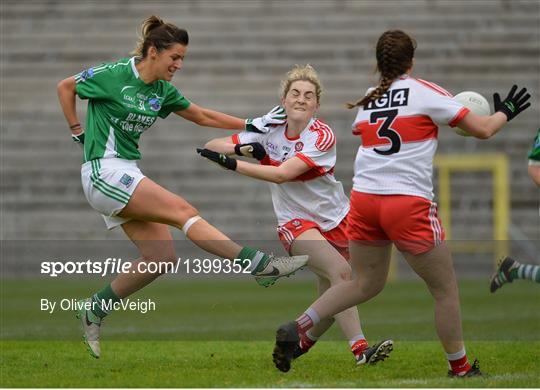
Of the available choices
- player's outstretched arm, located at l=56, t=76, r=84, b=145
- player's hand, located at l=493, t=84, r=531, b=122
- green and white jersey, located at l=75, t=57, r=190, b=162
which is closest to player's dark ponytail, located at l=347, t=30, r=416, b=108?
player's hand, located at l=493, t=84, r=531, b=122

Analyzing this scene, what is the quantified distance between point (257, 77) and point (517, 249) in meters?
5.38

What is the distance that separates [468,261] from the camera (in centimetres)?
1791

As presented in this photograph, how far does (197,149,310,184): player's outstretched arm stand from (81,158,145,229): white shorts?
0.48m

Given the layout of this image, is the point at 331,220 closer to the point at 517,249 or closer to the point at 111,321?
the point at 111,321

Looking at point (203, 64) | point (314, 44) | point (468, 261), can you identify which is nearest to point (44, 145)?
point (203, 64)

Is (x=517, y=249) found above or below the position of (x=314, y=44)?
below

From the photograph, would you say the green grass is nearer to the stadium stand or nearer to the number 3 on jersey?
the number 3 on jersey

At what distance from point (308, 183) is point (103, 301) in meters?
1.55

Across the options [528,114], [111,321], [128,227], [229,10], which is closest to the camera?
[128,227]

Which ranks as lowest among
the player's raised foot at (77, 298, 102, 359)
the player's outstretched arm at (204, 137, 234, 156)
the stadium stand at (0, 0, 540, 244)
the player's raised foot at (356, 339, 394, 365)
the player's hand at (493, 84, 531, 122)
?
the stadium stand at (0, 0, 540, 244)

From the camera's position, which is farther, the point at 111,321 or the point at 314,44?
the point at 314,44

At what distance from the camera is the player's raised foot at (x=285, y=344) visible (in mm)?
6508

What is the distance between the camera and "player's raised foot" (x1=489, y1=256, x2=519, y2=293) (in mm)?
8156

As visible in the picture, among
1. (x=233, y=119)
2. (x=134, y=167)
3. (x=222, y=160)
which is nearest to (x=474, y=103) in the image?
(x=233, y=119)
